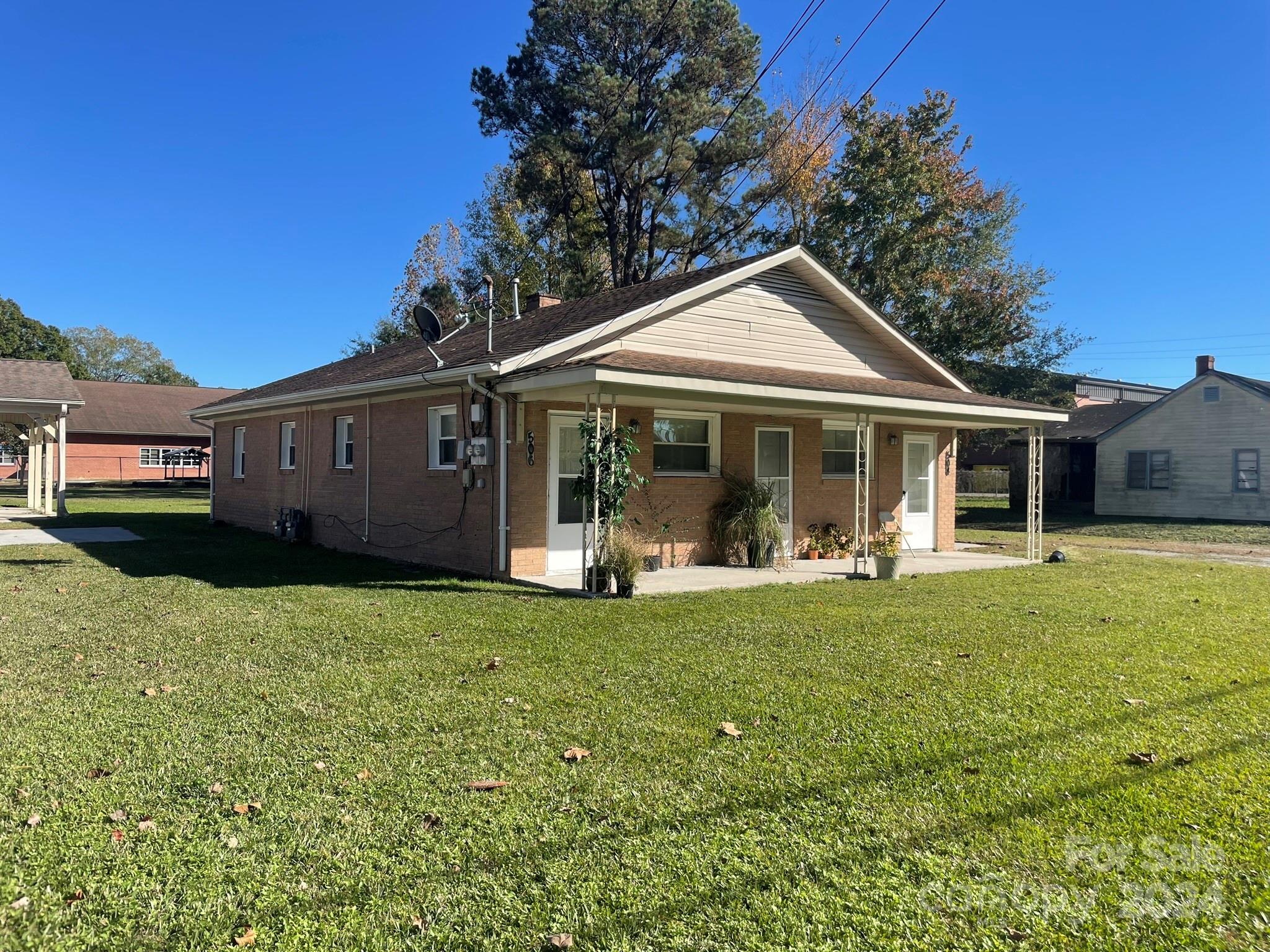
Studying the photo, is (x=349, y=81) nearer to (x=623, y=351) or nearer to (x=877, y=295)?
(x=623, y=351)

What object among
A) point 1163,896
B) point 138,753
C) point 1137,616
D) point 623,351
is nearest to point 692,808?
Answer: point 1163,896

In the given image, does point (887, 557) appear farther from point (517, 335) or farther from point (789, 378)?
point (517, 335)

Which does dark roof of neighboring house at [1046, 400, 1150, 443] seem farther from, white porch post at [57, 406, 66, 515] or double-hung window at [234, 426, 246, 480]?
white porch post at [57, 406, 66, 515]

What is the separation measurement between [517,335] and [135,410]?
39189 mm

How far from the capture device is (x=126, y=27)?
15.7m

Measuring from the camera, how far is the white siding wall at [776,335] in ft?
40.5

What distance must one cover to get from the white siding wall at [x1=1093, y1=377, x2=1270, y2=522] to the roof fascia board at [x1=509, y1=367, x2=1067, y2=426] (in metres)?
16.5

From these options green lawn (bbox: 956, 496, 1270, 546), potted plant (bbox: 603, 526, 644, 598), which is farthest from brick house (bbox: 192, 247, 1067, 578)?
green lawn (bbox: 956, 496, 1270, 546)

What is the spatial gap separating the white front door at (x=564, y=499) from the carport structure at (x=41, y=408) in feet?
50.3

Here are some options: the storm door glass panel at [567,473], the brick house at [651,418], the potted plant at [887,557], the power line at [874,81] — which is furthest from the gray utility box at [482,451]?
the potted plant at [887,557]

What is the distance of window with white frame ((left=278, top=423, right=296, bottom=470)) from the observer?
17547mm

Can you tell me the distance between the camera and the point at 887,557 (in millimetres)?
11758

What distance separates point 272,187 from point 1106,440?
96.0 ft

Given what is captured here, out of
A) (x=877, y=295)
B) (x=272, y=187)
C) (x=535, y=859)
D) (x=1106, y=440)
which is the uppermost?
(x=272, y=187)
